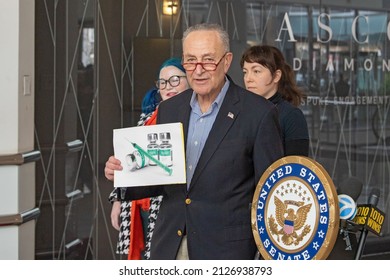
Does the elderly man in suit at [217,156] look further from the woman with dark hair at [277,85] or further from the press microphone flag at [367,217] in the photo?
the woman with dark hair at [277,85]

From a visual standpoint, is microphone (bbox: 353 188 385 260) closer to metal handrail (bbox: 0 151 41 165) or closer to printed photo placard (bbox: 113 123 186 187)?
printed photo placard (bbox: 113 123 186 187)

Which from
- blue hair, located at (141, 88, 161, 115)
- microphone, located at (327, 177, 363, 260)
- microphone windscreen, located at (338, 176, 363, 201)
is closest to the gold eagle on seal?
microphone, located at (327, 177, 363, 260)

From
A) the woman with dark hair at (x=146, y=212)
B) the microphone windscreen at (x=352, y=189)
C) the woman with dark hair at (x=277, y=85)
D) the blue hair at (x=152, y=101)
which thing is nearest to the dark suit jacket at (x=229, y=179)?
the microphone windscreen at (x=352, y=189)

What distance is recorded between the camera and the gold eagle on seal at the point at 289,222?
301cm

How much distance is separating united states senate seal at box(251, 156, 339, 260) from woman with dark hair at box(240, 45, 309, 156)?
115cm

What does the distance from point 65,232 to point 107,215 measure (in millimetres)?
314

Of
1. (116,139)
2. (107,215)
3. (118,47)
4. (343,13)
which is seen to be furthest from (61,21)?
(116,139)

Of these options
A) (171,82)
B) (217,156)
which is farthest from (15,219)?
(217,156)

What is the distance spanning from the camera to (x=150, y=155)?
3357mm

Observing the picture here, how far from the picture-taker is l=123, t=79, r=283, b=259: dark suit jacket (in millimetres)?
3256

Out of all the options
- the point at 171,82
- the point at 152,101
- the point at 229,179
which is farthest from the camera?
the point at 152,101

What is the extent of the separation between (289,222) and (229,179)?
325mm

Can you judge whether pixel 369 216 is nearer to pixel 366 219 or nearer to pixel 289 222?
pixel 366 219

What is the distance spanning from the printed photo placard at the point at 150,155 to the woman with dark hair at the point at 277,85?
41.7 inches
